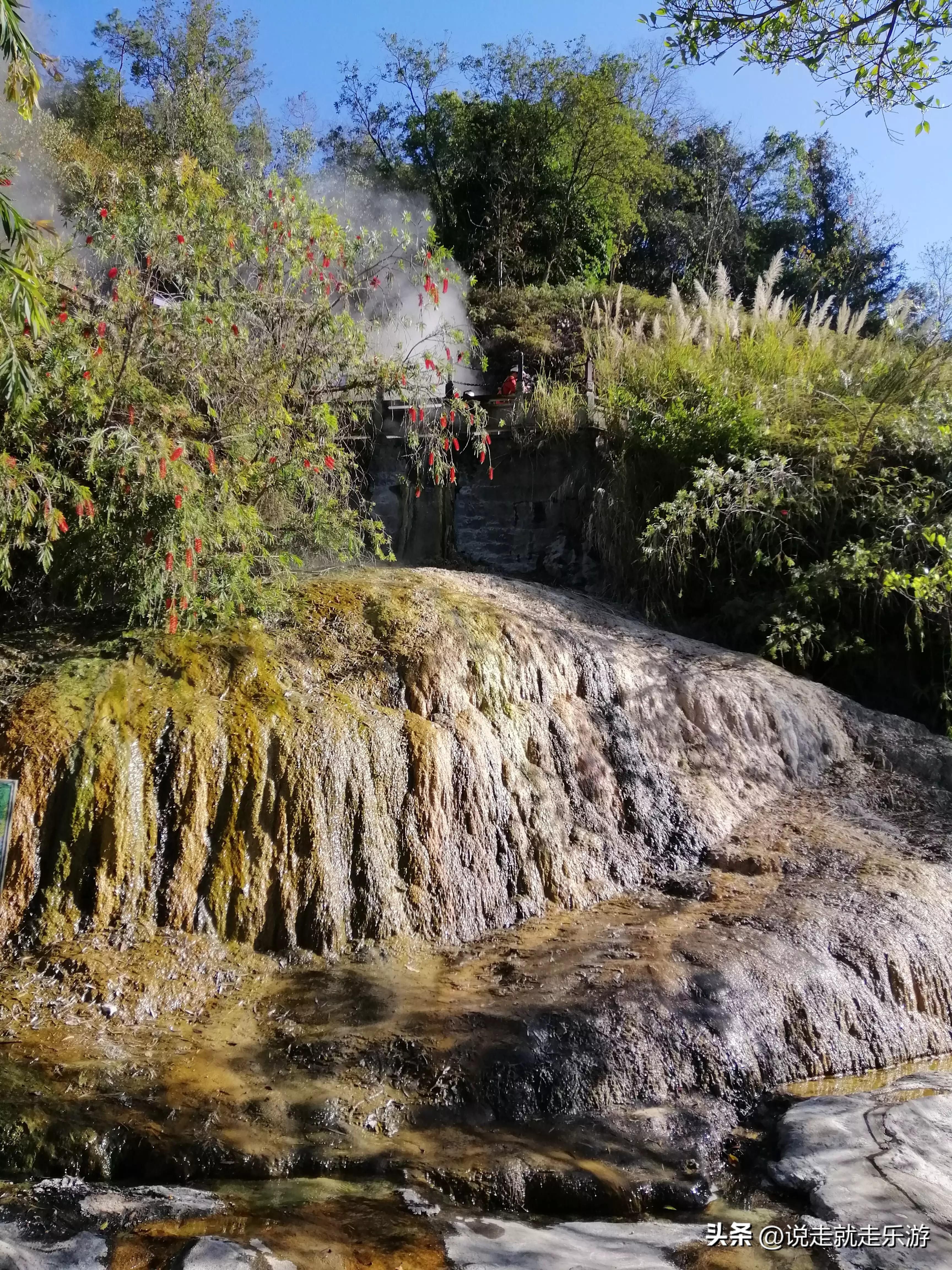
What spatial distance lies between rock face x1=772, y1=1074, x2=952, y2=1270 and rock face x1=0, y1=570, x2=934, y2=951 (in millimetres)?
1827

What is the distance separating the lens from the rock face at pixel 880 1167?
9.26 feet

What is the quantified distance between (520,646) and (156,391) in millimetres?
2598

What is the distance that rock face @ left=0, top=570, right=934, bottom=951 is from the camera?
435cm

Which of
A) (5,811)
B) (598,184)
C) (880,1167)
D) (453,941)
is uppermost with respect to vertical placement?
(598,184)

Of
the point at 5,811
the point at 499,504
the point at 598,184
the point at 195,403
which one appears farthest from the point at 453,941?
the point at 598,184

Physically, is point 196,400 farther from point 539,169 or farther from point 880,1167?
point 539,169

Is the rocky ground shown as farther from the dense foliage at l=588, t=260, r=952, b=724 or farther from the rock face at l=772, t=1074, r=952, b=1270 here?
the dense foliage at l=588, t=260, r=952, b=724

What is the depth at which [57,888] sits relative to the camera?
13.7ft

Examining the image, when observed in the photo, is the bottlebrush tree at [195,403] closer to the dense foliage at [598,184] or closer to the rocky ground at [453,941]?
the rocky ground at [453,941]

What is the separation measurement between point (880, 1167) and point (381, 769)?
9.05 ft

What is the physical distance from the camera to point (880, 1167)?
3.23 metres

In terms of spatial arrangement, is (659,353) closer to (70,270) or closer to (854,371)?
(854,371)

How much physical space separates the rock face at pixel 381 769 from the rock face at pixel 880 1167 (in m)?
1.83

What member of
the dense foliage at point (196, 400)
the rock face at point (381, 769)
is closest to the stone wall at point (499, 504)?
the dense foliage at point (196, 400)
